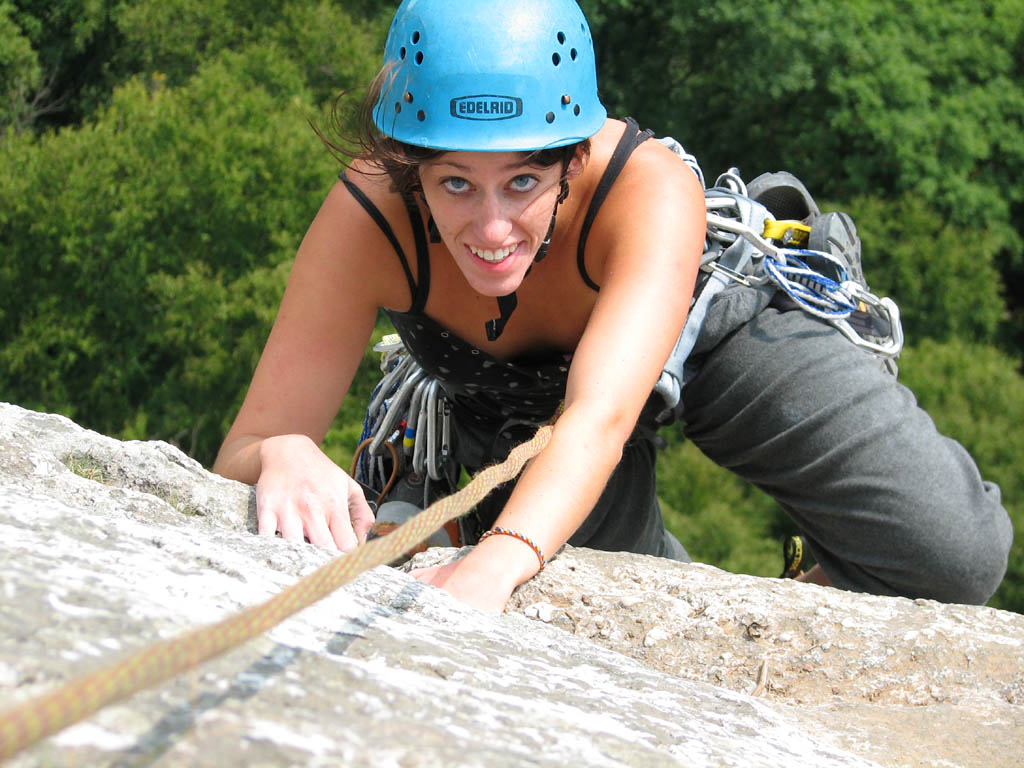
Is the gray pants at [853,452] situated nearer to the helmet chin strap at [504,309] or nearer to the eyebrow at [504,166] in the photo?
the helmet chin strap at [504,309]

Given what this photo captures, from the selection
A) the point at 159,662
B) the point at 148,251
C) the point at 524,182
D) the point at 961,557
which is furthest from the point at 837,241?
the point at 148,251

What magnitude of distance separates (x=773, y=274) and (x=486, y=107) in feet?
3.30

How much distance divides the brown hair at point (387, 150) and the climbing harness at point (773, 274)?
1.84 ft

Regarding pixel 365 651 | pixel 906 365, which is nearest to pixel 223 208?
pixel 906 365

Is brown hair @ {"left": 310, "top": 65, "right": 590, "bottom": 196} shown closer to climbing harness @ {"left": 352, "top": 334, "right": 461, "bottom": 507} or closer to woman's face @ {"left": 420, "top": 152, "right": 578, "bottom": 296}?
woman's face @ {"left": 420, "top": 152, "right": 578, "bottom": 296}

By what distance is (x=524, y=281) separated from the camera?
256 centimetres

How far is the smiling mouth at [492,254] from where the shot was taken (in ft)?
7.25

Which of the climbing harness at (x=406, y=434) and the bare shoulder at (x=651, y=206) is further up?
the bare shoulder at (x=651, y=206)

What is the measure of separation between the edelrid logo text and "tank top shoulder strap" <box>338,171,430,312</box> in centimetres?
29

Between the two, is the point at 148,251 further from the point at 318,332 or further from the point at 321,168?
the point at 318,332

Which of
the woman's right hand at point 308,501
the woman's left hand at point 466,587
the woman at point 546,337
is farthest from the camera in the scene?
the woman at point 546,337

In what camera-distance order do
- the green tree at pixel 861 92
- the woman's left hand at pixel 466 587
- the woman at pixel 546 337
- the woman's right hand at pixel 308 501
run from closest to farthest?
the woman's left hand at pixel 466 587 → the woman's right hand at pixel 308 501 → the woman at pixel 546 337 → the green tree at pixel 861 92

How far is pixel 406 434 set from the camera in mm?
3236

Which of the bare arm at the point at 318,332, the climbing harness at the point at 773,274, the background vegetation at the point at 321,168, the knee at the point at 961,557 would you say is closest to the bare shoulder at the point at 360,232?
the bare arm at the point at 318,332
